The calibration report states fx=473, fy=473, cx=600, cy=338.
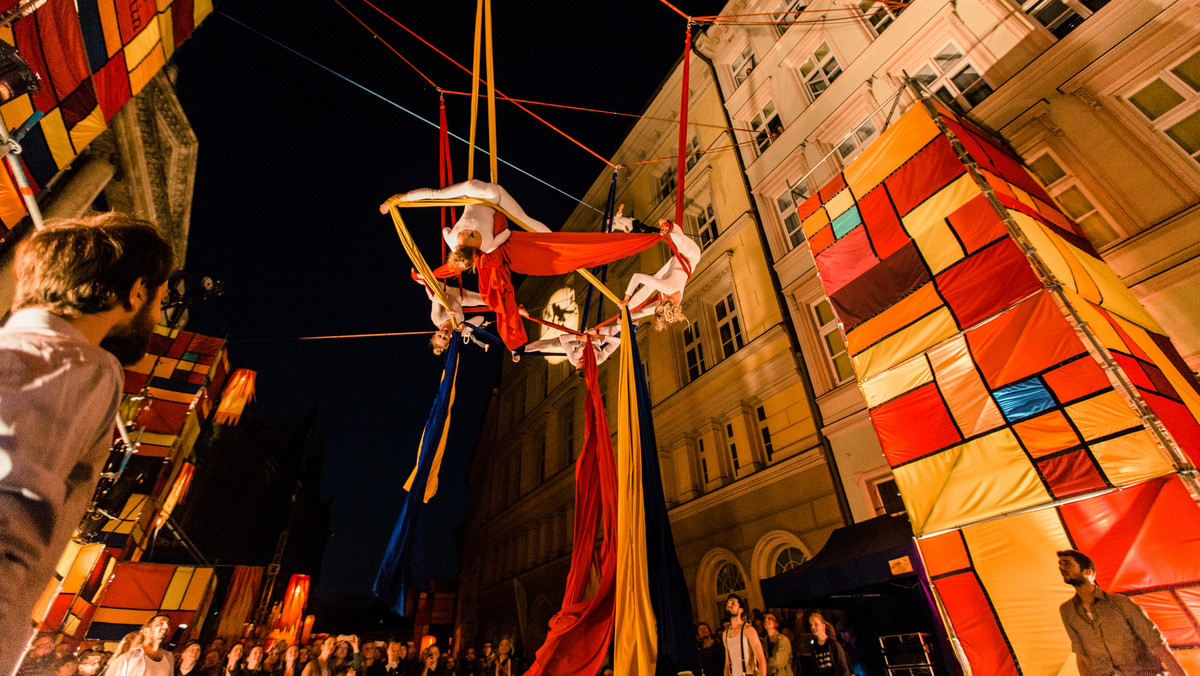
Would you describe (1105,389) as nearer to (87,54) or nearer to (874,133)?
(874,133)

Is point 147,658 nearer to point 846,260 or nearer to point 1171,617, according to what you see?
point 1171,617

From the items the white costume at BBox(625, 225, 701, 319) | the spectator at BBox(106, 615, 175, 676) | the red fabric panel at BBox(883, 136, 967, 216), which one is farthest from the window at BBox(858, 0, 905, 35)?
the spectator at BBox(106, 615, 175, 676)

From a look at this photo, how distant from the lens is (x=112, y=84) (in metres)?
5.05

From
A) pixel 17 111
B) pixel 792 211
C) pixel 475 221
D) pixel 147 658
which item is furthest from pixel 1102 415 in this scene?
pixel 17 111

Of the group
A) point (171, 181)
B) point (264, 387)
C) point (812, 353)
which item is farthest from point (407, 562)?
point (264, 387)

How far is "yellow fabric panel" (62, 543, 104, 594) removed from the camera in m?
7.56

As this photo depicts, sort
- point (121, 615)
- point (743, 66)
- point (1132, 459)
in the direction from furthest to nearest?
point (743, 66) < point (121, 615) < point (1132, 459)

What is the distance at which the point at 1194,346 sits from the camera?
5824mm

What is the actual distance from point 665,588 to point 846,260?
18.3 ft

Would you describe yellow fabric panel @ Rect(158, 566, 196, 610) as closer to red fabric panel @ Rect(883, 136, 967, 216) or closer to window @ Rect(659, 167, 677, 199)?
red fabric panel @ Rect(883, 136, 967, 216)

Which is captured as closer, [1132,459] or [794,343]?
[1132,459]

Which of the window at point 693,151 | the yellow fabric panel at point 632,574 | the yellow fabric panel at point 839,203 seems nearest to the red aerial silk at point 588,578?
the yellow fabric panel at point 632,574

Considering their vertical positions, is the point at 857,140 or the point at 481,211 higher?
the point at 857,140

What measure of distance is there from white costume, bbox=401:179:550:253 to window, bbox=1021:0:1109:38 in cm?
923
